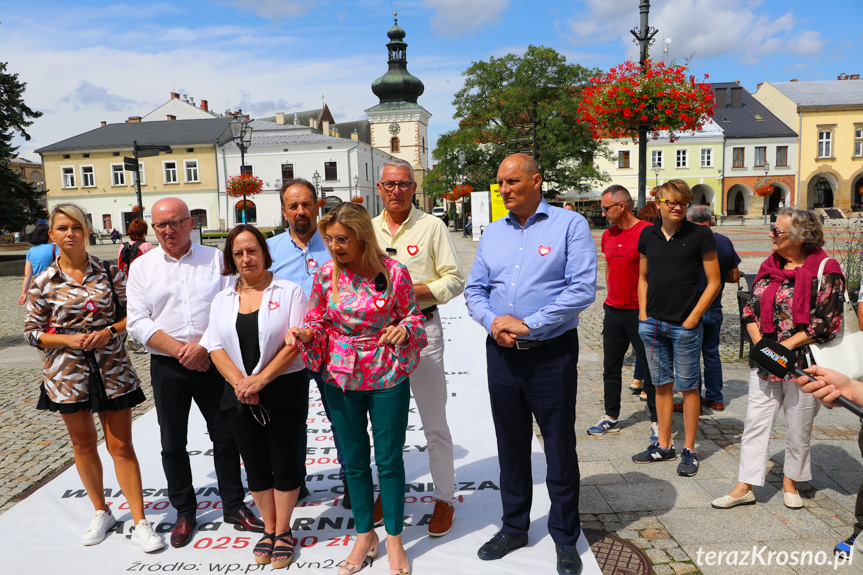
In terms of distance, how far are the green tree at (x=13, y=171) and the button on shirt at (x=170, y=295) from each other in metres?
26.6

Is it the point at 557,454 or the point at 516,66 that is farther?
the point at 516,66

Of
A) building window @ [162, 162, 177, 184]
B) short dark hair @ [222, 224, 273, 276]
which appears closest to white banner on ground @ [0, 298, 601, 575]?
short dark hair @ [222, 224, 273, 276]

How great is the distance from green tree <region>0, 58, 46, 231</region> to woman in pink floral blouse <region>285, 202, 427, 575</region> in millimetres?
27473

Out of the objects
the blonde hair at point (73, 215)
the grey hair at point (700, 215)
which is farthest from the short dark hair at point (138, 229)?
the grey hair at point (700, 215)

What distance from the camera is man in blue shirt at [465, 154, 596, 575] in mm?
3188

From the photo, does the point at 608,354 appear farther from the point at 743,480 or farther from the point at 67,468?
the point at 67,468

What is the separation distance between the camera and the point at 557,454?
3.25 meters

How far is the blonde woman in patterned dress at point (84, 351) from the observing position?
3.47 meters

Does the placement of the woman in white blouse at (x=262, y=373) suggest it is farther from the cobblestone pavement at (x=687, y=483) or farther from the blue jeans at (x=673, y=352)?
the blue jeans at (x=673, y=352)

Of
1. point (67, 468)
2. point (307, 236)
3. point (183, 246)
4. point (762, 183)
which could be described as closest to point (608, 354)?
point (307, 236)

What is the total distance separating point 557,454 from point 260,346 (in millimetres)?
1656

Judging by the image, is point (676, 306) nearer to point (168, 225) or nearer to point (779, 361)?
point (779, 361)

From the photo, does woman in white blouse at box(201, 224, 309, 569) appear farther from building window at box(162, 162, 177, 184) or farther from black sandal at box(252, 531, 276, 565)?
building window at box(162, 162, 177, 184)

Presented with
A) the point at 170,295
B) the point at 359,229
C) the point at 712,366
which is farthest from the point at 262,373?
the point at 712,366
